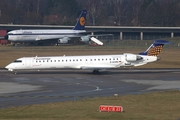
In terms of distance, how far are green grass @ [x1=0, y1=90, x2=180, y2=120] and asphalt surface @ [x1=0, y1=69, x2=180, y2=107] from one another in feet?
7.42

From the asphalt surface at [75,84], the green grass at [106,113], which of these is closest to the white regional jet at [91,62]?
the asphalt surface at [75,84]

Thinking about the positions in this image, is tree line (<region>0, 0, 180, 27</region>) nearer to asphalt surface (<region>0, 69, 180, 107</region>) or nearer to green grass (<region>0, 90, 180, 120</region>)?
asphalt surface (<region>0, 69, 180, 107</region>)

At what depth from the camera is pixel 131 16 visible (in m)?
178

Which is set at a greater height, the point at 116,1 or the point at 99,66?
the point at 116,1

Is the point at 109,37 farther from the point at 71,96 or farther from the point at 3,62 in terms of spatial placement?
the point at 71,96

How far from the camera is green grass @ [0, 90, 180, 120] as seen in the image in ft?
103

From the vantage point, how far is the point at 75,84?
48.5m

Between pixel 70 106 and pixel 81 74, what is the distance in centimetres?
2175

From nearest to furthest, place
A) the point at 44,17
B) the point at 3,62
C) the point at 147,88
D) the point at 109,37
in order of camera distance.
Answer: the point at 147,88 < the point at 3,62 < the point at 109,37 < the point at 44,17

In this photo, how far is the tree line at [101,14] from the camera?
162000 mm

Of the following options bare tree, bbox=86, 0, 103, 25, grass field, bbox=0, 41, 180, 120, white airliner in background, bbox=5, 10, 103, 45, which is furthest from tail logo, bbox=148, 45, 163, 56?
bare tree, bbox=86, 0, 103, 25

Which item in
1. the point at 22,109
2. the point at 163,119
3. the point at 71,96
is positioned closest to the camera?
the point at 163,119

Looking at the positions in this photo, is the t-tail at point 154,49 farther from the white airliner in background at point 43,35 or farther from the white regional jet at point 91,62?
the white airliner in background at point 43,35

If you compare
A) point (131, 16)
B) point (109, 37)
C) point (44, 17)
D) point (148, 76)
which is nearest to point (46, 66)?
point (148, 76)
